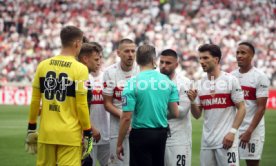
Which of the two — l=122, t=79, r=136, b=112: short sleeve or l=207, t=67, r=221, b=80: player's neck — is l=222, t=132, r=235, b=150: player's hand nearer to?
l=207, t=67, r=221, b=80: player's neck

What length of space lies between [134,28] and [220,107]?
2785cm

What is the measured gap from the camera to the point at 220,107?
933 cm

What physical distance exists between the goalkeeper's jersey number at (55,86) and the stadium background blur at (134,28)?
22.3 metres

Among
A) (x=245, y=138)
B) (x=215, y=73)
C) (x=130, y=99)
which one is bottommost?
(x=245, y=138)

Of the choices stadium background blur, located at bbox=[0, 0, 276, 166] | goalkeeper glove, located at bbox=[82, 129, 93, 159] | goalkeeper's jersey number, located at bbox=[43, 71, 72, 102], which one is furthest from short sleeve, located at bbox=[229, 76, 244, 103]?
stadium background blur, located at bbox=[0, 0, 276, 166]

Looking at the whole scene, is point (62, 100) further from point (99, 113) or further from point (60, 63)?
point (99, 113)

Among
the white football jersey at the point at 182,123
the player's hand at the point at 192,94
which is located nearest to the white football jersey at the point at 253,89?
the white football jersey at the point at 182,123

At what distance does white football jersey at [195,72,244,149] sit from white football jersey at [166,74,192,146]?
10.9 inches

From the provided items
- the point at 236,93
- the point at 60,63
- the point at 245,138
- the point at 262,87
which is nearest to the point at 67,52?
the point at 60,63

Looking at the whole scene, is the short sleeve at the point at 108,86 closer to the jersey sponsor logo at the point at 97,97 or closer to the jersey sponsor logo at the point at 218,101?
the jersey sponsor logo at the point at 97,97

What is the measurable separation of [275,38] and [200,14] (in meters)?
4.90

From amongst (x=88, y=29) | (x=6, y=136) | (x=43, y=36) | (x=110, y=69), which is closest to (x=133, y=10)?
(x=88, y=29)

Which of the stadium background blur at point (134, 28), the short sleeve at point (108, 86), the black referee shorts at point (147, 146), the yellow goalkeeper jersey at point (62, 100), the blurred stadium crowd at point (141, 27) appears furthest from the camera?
the blurred stadium crowd at point (141, 27)

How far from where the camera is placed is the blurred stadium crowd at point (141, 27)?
1341 inches
